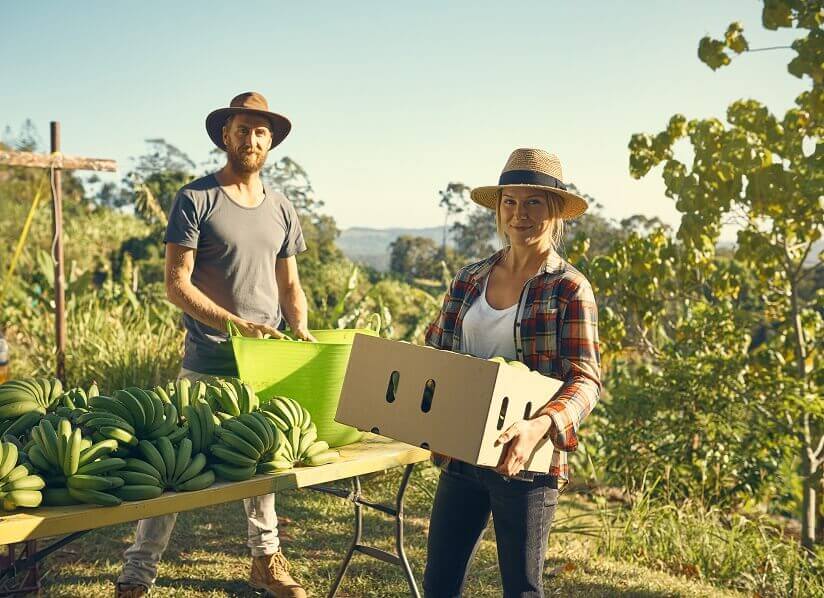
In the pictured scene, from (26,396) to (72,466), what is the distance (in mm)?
546

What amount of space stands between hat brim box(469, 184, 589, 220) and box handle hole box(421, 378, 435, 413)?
2.34 ft

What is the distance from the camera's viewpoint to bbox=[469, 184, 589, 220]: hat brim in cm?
261

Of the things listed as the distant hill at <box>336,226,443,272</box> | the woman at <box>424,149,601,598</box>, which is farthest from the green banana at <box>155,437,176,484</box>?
the distant hill at <box>336,226,443,272</box>

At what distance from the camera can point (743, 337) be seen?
21.4 feet

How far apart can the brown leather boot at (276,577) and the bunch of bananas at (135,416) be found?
169 cm

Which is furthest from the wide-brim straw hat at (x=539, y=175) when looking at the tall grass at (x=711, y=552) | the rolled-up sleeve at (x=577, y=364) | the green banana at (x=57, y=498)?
the tall grass at (x=711, y=552)

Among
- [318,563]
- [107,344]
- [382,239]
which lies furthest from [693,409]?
[382,239]

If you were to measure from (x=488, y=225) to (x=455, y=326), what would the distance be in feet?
108

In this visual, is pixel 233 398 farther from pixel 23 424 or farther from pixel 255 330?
pixel 23 424

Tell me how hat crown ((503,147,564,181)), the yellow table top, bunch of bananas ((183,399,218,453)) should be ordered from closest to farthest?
the yellow table top → bunch of bananas ((183,399,218,453)) → hat crown ((503,147,564,181))

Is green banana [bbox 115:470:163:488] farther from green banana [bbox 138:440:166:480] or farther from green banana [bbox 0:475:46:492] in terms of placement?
green banana [bbox 0:475:46:492]

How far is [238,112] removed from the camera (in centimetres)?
377

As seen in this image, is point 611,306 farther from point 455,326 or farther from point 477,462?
point 477,462

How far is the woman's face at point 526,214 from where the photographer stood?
2.64 metres
